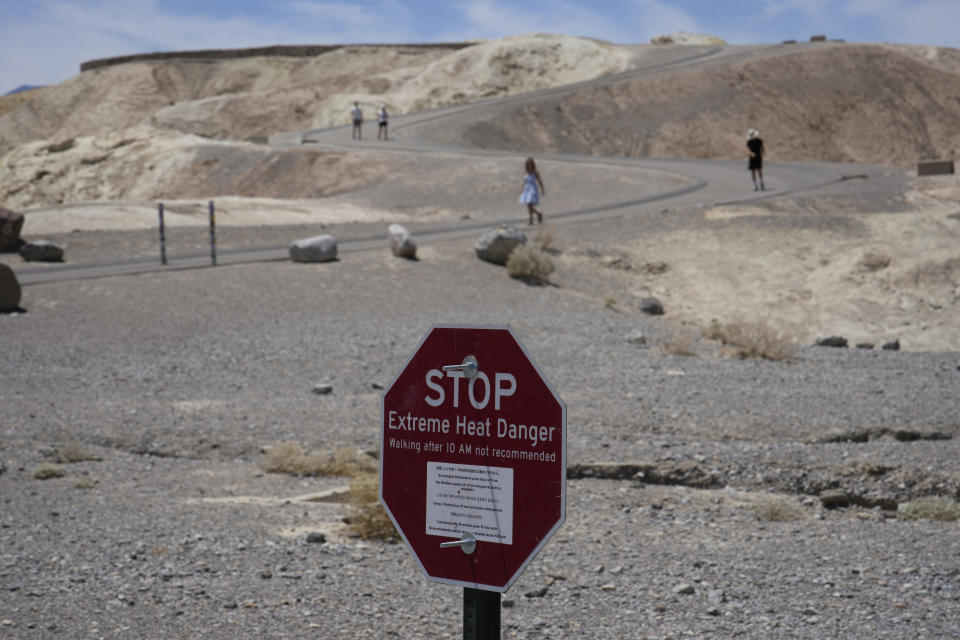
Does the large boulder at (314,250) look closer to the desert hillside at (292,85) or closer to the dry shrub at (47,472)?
the dry shrub at (47,472)

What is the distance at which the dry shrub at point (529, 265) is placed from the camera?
20.7 meters

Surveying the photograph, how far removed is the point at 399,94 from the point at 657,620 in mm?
61775

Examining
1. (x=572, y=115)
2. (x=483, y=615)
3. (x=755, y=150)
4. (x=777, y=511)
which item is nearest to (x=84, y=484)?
(x=777, y=511)

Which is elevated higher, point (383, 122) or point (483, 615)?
point (383, 122)

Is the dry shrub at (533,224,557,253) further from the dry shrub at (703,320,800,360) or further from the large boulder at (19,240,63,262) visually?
the large boulder at (19,240,63,262)

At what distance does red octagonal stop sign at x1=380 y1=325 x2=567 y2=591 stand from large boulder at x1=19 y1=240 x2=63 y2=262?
68.2 ft

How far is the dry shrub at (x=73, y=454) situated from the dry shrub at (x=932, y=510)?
767 cm

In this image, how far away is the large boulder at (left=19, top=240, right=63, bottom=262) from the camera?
2136 cm

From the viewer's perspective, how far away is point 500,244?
Answer: 21547mm

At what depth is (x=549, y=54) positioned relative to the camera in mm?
66312

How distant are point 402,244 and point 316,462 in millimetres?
12110

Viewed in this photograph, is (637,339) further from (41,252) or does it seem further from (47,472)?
(41,252)

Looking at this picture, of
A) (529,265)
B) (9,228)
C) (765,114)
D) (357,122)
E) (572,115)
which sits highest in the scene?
(765,114)

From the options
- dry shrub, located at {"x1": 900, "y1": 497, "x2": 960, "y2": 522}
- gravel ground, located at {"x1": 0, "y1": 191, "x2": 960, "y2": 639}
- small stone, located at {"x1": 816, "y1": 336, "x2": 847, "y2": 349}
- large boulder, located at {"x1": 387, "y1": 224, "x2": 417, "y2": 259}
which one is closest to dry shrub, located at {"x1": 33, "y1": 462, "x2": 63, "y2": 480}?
gravel ground, located at {"x1": 0, "y1": 191, "x2": 960, "y2": 639}
